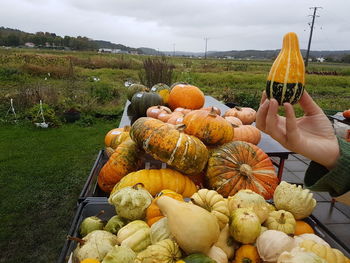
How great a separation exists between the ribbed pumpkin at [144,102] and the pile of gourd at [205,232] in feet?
8.41

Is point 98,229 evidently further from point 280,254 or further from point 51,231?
point 51,231

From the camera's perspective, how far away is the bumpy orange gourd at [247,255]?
1299mm

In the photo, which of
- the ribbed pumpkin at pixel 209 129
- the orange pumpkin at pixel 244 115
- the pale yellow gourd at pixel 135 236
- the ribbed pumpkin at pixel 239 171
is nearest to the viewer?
the pale yellow gourd at pixel 135 236

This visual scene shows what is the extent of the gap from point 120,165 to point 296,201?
129 cm

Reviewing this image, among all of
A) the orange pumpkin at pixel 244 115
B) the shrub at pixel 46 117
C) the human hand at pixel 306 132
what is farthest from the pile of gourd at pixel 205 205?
the shrub at pixel 46 117

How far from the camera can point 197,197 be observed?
154cm

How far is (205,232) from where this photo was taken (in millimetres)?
1160

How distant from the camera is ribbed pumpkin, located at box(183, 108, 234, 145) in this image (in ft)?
7.59

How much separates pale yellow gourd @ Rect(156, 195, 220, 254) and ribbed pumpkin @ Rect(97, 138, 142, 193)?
1.03 m

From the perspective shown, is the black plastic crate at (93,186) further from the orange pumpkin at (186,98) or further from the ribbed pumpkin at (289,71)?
the orange pumpkin at (186,98)

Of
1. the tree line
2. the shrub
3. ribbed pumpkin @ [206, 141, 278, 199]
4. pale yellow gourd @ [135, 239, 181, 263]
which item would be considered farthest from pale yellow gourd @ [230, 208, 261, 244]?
the tree line

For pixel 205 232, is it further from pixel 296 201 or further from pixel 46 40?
pixel 46 40

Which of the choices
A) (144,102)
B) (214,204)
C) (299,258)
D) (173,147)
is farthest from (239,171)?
(144,102)

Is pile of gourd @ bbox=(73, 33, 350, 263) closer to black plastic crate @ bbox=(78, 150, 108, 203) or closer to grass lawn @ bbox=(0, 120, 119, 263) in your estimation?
black plastic crate @ bbox=(78, 150, 108, 203)
